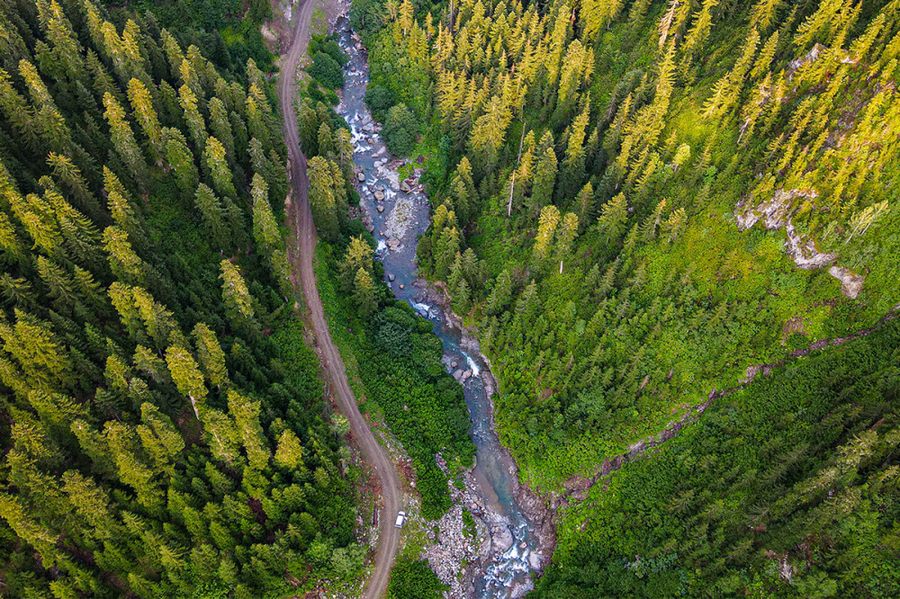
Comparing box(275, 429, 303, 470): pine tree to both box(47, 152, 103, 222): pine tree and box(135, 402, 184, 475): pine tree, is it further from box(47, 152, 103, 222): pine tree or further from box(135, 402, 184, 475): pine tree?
box(47, 152, 103, 222): pine tree

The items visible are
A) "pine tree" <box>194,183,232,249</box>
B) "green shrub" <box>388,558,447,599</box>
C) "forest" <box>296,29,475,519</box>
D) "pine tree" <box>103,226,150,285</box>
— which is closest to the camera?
"pine tree" <box>103,226,150,285</box>

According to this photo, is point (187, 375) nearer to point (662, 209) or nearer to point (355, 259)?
point (355, 259)

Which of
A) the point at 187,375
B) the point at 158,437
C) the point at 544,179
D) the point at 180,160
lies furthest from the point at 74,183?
the point at 544,179

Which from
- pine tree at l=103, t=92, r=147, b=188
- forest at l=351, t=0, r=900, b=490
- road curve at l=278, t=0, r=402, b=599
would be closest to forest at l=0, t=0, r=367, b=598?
pine tree at l=103, t=92, r=147, b=188

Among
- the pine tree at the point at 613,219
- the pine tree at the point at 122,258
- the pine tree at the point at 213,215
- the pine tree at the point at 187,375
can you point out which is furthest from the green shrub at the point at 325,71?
the pine tree at the point at 187,375

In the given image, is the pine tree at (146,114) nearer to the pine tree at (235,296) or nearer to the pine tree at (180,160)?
the pine tree at (180,160)

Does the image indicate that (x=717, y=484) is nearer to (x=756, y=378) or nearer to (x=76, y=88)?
(x=756, y=378)

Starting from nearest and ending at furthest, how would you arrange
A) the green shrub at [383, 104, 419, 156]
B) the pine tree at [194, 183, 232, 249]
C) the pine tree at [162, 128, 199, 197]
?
1. the pine tree at [194, 183, 232, 249]
2. the pine tree at [162, 128, 199, 197]
3. the green shrub at [383, 104, 419, 156]
